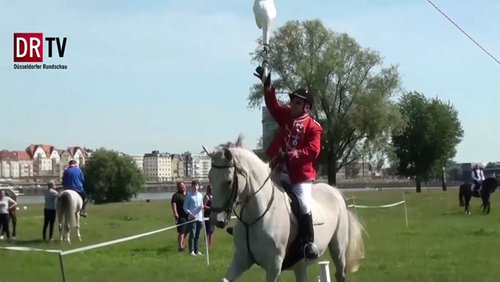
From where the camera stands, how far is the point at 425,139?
310 ft

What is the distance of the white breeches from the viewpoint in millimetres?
9320

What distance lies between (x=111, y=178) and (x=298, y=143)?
83.7m

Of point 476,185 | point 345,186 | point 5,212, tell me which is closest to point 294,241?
point 5,212

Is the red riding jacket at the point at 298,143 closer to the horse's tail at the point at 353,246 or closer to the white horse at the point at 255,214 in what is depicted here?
the white horse at the point at 255,214

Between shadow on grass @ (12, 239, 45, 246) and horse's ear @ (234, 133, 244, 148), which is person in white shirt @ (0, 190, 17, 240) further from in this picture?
horse's ear @ (234, 133, 244, 148)

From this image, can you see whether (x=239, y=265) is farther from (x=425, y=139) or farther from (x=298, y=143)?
(x=425, y=139)

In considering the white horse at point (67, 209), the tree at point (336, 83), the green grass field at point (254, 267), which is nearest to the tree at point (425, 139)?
the tree at point (336, 83)

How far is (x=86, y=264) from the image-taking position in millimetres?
18094

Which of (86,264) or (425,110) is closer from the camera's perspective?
(86,264)

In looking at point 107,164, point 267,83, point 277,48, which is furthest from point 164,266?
point 107,164

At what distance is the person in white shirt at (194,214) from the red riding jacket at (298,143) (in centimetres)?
1109

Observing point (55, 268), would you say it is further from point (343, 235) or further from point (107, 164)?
point (107, 164)

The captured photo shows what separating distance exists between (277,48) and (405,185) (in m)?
80.4

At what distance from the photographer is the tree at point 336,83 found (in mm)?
66500
